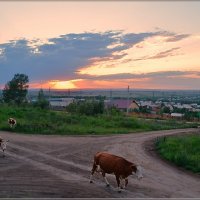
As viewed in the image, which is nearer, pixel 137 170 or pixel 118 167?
pixel 137 170

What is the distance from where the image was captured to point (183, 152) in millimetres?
22812

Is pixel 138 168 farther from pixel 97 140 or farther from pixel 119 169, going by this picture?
pixel 97 140

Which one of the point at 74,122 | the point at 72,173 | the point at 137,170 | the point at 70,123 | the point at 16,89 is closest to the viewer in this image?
the point at 137,170

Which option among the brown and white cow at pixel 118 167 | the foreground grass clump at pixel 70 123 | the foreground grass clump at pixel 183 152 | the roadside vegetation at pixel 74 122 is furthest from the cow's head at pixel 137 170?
the foreground grass clump at pixel 70 123

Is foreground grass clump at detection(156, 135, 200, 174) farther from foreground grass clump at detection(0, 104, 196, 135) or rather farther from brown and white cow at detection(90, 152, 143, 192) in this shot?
foreground grass clump at detection(0, 104, 196, 135)

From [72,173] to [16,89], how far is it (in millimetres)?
59239

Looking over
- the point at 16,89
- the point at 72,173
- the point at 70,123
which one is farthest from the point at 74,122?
the point at 16,89

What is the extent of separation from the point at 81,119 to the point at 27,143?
16.2 meters

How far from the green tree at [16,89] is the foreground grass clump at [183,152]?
50.7 metres

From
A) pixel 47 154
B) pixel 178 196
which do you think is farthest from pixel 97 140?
pixel 178 196

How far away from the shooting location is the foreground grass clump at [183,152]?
805 inches

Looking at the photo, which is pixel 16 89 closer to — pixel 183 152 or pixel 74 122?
pixel 74 122

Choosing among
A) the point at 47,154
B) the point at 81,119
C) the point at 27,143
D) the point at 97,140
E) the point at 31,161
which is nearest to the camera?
the point at 31,161

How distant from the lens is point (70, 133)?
33.8 m
